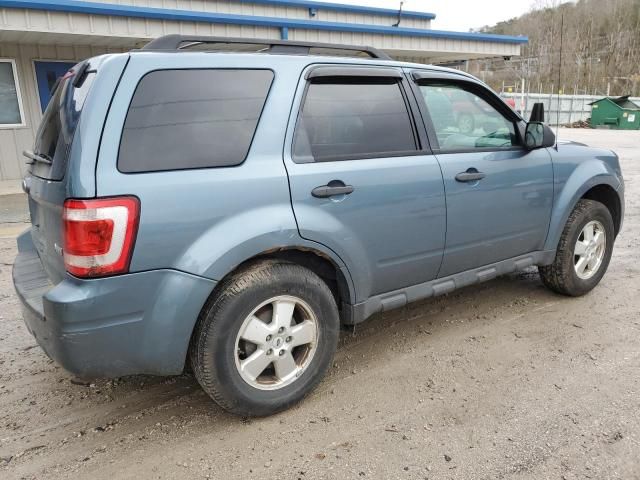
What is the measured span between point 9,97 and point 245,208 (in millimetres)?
10153

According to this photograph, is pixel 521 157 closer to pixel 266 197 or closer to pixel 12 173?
pixel 266 197

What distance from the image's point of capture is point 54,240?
7.85 ft

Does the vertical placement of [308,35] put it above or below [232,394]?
above

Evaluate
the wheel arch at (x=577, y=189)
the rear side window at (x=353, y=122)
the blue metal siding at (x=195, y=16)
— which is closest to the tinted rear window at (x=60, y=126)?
the rear side window at (x=353, y=122)

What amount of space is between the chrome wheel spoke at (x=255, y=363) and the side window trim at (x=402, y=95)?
1.02 meters

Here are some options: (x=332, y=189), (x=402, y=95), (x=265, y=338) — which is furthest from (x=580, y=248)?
(x=265, y=338)

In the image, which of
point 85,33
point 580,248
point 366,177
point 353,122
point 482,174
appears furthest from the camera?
point 85,33

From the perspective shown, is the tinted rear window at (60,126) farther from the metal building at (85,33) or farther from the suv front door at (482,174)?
the metal building at (85,33)

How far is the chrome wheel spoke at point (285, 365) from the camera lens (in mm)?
2703

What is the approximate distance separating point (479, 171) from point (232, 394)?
83.2 inches

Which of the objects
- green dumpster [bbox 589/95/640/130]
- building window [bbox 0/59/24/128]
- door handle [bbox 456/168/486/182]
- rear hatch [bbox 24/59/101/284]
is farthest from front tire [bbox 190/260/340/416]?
green dumpster [bbox 589/95/640/130]

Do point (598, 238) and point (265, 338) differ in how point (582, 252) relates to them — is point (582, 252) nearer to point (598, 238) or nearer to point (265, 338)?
point (598, 238)

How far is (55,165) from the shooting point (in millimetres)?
2367

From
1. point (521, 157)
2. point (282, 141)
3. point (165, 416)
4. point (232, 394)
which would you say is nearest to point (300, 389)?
point (232, 394)
